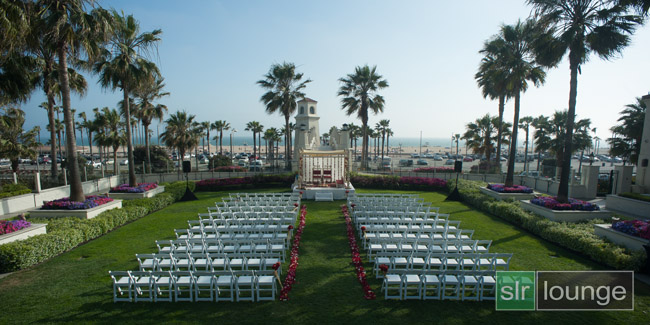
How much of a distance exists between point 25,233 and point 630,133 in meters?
34.3

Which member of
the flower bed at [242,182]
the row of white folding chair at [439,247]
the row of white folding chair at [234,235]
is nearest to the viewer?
the row of white folding chair at [439,247]

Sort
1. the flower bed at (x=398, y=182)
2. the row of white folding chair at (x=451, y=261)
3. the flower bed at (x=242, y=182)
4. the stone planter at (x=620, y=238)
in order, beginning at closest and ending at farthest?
1. the row of white folding chair at (x=451, y=261)
2. the stone planter at (x=620, y=238)
3. the flower bed at (x=242, y=182)
4. the flower bed at (x=398, y=182)

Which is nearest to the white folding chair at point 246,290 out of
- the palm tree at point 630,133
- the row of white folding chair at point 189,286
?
the row of white folding chair at point 189,286

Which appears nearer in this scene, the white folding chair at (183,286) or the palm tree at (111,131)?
the white folding chair at (183,286)

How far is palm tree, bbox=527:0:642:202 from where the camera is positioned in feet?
40.7

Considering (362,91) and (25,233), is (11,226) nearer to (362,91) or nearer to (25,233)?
(25,233)

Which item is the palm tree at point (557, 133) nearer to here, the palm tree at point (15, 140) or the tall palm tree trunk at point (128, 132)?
the tall palm tree trunk at point (128, 132)

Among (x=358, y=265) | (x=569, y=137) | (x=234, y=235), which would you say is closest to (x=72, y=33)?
(x=234, y=235)

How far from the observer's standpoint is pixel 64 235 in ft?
32.2

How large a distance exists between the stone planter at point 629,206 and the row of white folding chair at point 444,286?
44.3ft

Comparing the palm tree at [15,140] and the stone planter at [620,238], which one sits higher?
the palm tree at [15,140]

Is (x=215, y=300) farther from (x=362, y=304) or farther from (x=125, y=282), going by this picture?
(x=362, y=304)

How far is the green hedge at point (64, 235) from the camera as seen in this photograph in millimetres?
8297

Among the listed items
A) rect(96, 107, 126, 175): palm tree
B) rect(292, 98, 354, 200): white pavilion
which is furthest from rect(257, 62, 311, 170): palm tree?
rect(96, 107, 126, 175): palm tree
